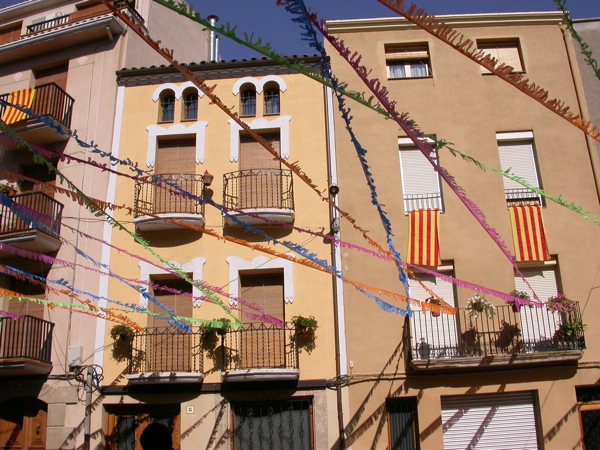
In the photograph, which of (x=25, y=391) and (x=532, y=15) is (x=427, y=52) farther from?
(x=25, y=391)

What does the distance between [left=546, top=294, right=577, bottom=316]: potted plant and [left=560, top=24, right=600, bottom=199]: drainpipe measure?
2.50 meters

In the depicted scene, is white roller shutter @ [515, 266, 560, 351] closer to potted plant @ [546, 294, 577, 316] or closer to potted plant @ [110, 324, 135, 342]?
potted plant @ [546, 294, 577, 316]

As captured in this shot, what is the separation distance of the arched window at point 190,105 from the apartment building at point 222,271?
32mm

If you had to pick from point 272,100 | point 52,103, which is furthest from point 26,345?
point 272,100

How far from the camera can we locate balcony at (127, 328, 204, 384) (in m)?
12.3

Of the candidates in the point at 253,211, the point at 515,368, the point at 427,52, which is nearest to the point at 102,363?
the point at 253,211

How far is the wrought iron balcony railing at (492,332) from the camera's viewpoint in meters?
11.8

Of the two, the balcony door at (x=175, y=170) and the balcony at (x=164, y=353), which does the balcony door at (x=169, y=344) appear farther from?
the balcony door at (x=175, y=170)

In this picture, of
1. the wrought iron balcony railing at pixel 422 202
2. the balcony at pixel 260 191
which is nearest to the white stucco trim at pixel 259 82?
the balcony at pixel 260 191

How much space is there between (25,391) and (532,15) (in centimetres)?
1347

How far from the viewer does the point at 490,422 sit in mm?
11789

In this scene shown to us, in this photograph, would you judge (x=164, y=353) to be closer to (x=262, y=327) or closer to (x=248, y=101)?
(x=262, y=327)

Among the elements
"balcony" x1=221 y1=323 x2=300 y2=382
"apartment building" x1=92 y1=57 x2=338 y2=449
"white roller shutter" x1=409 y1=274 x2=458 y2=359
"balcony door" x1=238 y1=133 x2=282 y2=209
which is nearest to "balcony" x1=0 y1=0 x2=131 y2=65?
"apartment building" x1=92 y1=57 x2=338 y2=449

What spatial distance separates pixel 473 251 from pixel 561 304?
1898 millimetres
